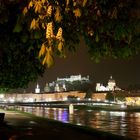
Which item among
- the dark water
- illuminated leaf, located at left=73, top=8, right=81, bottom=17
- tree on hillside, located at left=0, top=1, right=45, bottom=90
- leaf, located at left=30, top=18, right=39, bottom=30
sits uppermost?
tree on hillside, located at left=0, top=1, right=45, bottom=90

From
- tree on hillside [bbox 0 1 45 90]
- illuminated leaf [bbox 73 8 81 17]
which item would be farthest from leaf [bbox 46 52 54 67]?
tree on hillside [bbox 0 1 45 90]

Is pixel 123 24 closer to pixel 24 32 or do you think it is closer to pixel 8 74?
pixel 24 32

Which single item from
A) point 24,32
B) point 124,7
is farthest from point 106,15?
point 24,32

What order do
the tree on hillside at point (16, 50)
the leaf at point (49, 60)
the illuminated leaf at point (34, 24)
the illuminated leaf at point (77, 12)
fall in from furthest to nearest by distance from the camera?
the tree on hillside at point (16, 50), the illuminated leaf at point (77, 12), the illuminated leaf at point (34, 24), the leaf at point (49, 60)

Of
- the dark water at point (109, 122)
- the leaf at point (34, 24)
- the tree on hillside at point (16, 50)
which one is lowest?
the dark water at point (109, 122)

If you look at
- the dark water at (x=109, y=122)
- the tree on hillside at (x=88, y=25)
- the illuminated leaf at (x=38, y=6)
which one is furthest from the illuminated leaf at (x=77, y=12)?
the dark water at (x=109, y=122)

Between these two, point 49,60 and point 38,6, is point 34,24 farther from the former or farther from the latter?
point 49,60

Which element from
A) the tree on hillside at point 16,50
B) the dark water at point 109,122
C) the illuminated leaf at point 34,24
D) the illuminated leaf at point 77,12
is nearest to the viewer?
the illuminated leaf at point 34,24

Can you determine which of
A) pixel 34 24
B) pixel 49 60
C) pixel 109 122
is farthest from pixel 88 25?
pixel 109 122

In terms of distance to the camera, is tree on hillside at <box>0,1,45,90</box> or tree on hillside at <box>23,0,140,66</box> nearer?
tree on hillside at <box>23,0,140,66</box>

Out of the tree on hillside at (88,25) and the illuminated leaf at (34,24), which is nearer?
the tree on hillside at (88,25)

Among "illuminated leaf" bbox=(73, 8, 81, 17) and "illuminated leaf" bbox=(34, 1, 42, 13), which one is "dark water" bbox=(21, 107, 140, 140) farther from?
"illuminated leaf" bbox=(34, 1, 42, 13)

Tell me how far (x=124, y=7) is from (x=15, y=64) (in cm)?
856

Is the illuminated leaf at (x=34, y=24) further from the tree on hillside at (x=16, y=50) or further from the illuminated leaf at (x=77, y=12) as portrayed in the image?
the illuminated leaf at (x=77, y=12)
